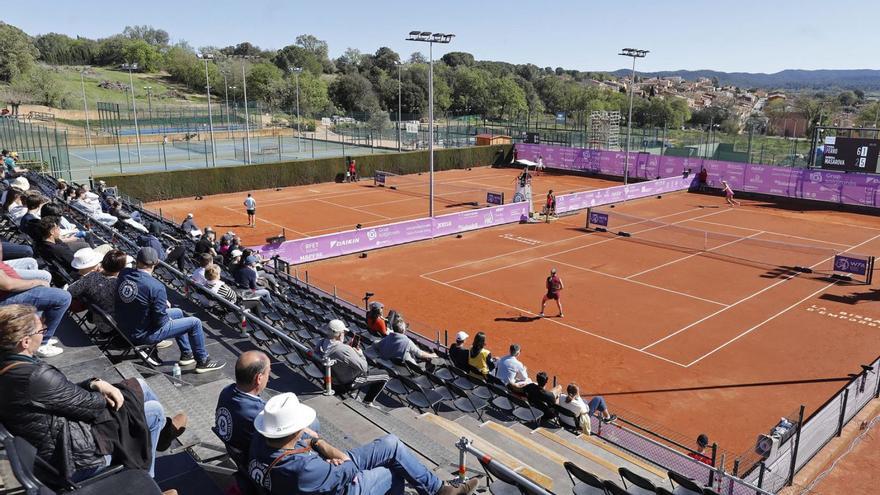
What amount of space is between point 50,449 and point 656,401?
1377 cm

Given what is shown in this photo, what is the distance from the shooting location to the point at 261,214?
37.8m

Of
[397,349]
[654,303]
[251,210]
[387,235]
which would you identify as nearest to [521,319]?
[654,303]

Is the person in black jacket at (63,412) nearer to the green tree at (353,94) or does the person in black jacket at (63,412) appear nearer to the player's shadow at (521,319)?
the player's shadow at (521,319)

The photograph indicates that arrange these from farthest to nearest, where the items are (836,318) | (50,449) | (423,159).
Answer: (423,159)
(836,318)
(50,449)

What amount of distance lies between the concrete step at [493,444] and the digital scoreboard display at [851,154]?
134 ft

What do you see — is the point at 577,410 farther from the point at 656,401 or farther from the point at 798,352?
the point at 798,352

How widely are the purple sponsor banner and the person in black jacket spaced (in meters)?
20.0

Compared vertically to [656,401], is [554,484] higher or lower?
higher

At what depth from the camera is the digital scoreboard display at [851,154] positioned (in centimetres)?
3986

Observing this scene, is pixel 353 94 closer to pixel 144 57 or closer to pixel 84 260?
pixel 144 57

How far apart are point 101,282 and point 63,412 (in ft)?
11.2

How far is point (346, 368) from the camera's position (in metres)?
8.51

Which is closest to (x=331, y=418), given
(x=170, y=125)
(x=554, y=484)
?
(x=554, y=484)

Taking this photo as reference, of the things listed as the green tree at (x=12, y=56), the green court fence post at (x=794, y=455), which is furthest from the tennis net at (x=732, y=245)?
the green tree at (x=12, y=56)
